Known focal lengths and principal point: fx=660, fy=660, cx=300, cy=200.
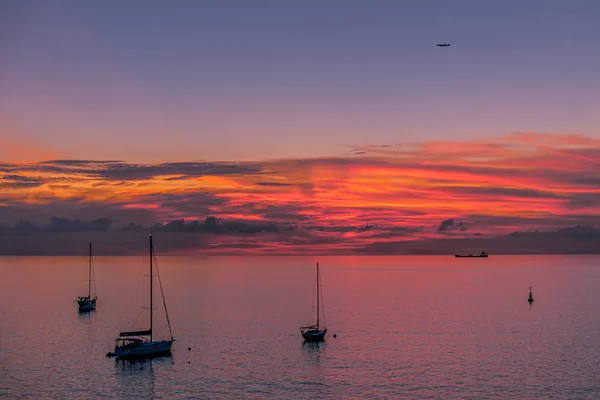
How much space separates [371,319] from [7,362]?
86.2 meters

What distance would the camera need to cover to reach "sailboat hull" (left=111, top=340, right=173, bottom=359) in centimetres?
10659

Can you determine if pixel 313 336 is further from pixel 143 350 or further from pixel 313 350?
pixel 143 350

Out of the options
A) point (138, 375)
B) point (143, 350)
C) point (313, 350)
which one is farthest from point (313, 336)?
point (138, 375)

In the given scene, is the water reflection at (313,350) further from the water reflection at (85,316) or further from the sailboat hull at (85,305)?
the sailboat hull at (85,305)

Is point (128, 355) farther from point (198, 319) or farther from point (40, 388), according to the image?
point (198, 319)

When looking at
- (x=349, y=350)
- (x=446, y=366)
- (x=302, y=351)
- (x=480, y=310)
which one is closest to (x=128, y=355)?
(x=302, y=351)

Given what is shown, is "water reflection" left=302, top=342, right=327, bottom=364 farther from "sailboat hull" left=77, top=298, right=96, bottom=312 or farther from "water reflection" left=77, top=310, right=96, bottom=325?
"sailboat hull" left=77, top=298, right=96, bottom=312

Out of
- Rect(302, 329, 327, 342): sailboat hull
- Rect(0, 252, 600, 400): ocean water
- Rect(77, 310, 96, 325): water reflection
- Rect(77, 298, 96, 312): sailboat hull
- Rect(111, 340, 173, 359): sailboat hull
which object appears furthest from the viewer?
Rect(77, 298, 96, 312): sailboat hull

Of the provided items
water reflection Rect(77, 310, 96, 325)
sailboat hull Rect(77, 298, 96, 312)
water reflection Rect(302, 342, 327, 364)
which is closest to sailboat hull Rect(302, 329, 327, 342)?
water reflection Rect(302, 342, 327, 364)

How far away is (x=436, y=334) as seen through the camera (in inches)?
5315

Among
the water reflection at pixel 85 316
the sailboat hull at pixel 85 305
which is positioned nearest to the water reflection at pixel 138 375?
the water reflection at pixel 85 316

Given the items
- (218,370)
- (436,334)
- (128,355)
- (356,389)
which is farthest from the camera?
(436,334)

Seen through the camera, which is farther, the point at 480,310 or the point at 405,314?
the point at 480,310

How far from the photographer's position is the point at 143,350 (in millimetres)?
108062
